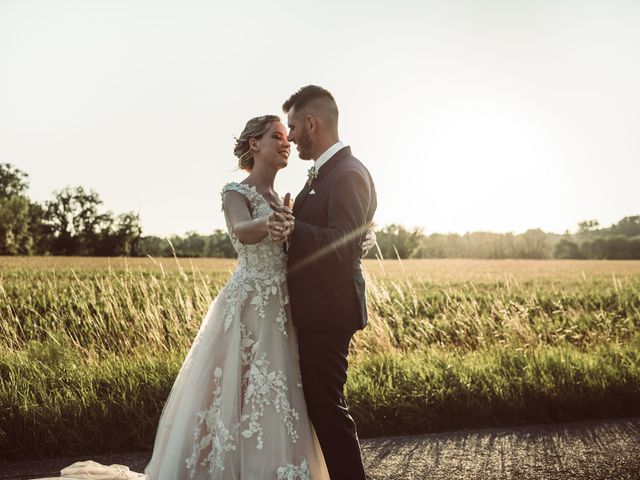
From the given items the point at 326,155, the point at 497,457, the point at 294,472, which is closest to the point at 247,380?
the point at 294,472

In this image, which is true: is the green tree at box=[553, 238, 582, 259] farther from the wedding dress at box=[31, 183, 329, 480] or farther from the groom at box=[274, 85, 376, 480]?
the groom at box=[274, 85, 376, 480]

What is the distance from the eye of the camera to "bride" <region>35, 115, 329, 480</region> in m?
3.43

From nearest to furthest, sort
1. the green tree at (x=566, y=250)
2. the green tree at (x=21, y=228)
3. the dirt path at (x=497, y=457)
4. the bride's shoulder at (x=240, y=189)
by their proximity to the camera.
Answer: the bride's shoulder at (x=240, y=189)
the dirt path at (x=497, y=457)
the green tree at (x=21, y=228)
the green tree at (x=566, y=250)

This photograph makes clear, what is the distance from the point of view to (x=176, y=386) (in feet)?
12.3

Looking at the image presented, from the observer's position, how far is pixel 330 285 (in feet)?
10.4

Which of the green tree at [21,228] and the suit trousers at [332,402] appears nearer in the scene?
the suit trousers at [332,402]

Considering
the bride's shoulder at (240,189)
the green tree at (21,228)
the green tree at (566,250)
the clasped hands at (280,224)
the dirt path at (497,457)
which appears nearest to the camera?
the clasped hands at (280,224)

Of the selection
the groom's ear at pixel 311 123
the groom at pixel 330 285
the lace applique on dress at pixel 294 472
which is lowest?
the lace applique on dress at pixel 294 472

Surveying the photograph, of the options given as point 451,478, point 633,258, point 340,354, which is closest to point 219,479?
point 340,354

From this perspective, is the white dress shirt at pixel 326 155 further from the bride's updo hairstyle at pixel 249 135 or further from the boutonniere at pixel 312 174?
the bride's updo hairstyle at pixel 249 135

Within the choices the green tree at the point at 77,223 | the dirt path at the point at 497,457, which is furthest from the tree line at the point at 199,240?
the dirt path at the point at 497,457

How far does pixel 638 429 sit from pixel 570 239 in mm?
53780

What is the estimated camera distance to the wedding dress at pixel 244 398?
3434mm

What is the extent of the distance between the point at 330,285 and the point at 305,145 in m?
0.83
